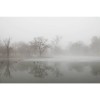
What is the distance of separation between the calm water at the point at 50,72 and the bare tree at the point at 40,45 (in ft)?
0.86

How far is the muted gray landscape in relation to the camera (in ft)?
13.8

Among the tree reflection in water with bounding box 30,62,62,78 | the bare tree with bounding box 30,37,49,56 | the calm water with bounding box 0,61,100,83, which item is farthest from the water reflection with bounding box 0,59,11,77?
the bare tree with bounding box 30,37,49,56

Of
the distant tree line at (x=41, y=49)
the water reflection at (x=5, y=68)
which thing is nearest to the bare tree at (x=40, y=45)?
the distant tree line at (x=41, y=49)

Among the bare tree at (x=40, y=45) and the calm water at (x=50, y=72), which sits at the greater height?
the bare tree at (x=40, y=45)

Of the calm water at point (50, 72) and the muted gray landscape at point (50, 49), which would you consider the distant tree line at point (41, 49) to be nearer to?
the muted gray landscape at point (50, 49)

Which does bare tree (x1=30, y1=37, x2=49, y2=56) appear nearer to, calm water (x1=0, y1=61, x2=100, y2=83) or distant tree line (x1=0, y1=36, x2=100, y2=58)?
distant tree line (x1=0, y1=36, x2=100, y2=58)

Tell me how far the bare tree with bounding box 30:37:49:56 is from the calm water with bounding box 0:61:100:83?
0.26 metres

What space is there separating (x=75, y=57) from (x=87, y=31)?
0.66 meters

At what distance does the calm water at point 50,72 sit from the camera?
4.18 m

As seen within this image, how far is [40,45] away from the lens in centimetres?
431

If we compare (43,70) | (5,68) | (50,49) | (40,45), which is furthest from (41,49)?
(5,68)

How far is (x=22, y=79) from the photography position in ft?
13.9
